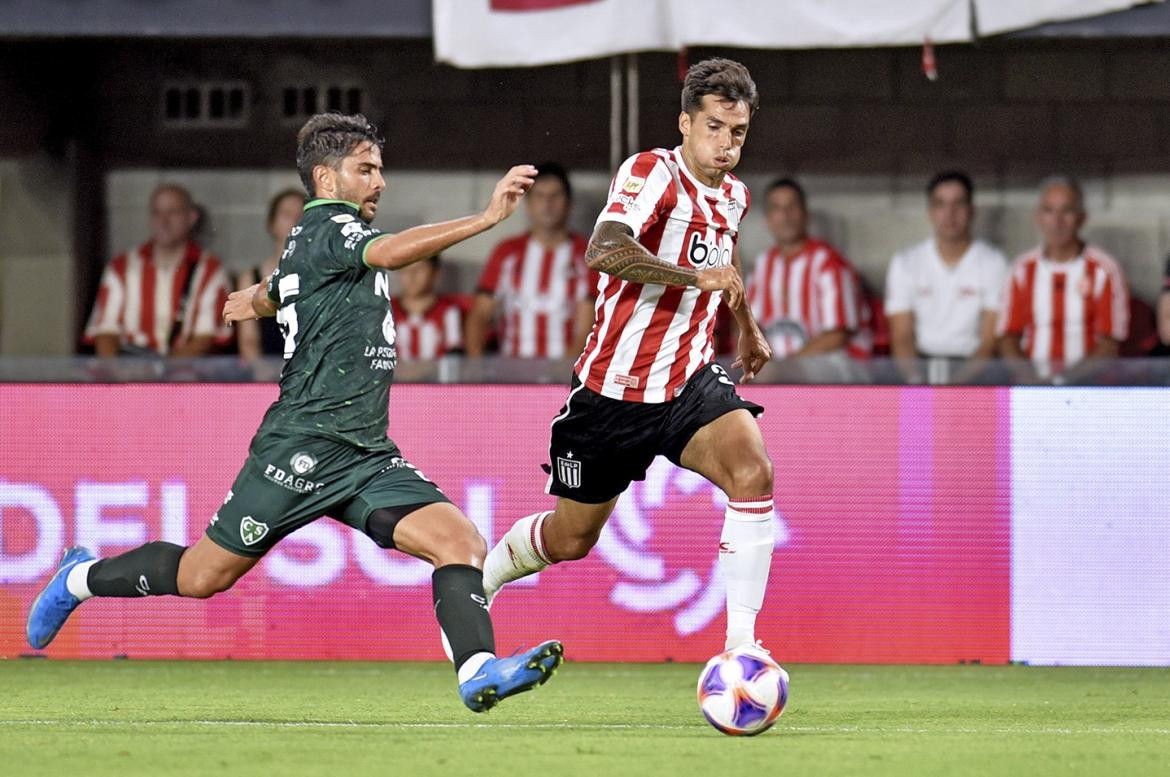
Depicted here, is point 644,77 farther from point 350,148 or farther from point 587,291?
point 350,148

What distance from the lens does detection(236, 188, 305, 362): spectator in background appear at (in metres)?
9.27

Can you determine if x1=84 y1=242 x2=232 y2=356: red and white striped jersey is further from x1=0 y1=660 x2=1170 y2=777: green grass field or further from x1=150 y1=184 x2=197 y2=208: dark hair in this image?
x1=0 y1=660 x2=1170 y2=777: green grass field

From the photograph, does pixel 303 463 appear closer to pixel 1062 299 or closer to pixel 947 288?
pixel 947 288

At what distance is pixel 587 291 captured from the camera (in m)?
9.38

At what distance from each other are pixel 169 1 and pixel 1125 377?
4.60m

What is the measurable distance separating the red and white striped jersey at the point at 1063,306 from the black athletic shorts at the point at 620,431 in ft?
11.7

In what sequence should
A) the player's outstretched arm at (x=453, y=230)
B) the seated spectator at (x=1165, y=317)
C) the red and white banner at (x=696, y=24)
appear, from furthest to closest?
the seated spectator at (x=1165, y=317)
the red and white banner at (x=696, y=24)
the player's outstretched arm at (x=453, y=230)

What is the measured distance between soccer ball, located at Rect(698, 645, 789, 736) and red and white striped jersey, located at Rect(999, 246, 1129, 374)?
4.34 m

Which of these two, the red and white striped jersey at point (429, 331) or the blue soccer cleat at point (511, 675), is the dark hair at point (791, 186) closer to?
the red and white striped jersey at point (429, 331)

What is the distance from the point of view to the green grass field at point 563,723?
4633mm

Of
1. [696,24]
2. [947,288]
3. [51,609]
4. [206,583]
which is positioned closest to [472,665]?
[206,583]

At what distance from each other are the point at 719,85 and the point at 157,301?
464 centimetres

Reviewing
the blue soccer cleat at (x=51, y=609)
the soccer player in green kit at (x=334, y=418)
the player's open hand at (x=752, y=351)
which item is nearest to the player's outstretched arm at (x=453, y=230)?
the soccer player in green kit at (x=334, y=418)

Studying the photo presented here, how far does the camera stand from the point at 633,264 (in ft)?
18.6
